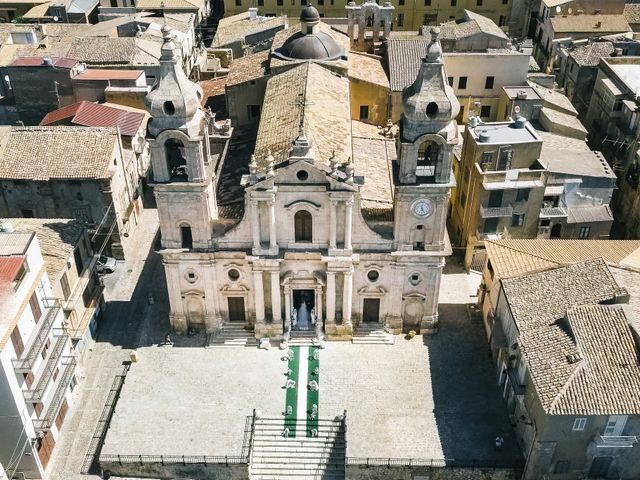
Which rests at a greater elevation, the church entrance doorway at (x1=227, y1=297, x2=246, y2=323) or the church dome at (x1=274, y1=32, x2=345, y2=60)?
the church dome at (x1=274, y1=32, x2=345, y2=60)

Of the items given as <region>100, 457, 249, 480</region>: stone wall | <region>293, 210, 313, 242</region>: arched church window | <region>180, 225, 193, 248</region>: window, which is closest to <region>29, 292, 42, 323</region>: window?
<region>100, 457, 249, 480</region>: stone wall

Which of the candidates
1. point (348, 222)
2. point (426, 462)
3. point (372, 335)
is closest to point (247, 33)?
point (348, 222)

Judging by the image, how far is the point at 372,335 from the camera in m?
48.1

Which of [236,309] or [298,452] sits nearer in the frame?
[298,452]

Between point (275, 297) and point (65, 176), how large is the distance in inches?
725

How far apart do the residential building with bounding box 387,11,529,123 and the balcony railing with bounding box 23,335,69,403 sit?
3772 centimetres

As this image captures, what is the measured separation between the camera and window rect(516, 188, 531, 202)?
51.2 metres

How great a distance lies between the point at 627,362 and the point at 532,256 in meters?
11.9

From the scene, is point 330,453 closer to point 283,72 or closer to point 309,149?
point 309,149

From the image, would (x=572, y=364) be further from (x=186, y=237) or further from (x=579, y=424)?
(x=186, y=237)

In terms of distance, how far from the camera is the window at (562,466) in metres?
37.3

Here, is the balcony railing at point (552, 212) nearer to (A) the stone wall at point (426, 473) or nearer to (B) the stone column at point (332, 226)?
(B) the stone column at point (332, 226)

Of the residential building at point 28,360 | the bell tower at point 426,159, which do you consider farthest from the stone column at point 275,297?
the residential building at point 28,360

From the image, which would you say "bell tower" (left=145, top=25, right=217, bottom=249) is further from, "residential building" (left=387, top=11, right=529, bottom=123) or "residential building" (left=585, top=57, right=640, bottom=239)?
"residential building" (left=585, top=57, right=640, bottom=239)
